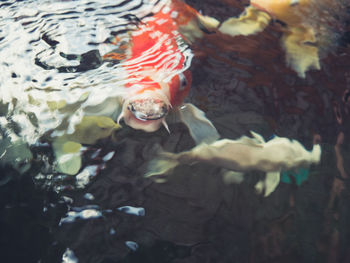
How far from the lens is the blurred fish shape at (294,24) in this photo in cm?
92

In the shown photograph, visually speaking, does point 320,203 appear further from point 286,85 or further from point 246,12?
point 246,12

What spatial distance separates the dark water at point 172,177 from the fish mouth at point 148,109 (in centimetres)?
3

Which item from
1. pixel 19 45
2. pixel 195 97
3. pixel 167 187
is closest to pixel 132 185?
pixel 167 187

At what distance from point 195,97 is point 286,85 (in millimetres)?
224

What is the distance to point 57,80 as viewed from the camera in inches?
32.9

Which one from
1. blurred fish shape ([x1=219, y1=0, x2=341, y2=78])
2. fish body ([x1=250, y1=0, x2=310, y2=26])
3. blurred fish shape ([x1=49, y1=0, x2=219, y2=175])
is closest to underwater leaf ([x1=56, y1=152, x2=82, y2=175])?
blurred fish shape ([x1=49, y1=0, x2=219, y2=175])

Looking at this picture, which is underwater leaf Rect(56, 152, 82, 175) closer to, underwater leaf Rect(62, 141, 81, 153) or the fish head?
underwater leaf Rect(62, 141, 81, 153)

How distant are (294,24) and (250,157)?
1.72 feet

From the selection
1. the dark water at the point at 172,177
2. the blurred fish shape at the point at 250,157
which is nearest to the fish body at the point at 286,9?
the dark water at the point at 172,177

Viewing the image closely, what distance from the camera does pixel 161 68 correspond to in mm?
857

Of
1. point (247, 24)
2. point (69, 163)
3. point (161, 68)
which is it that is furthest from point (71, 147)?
point (247, 24)

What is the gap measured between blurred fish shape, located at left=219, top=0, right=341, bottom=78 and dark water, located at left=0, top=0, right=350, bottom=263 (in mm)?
34

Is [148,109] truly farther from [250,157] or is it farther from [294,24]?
[294,24]

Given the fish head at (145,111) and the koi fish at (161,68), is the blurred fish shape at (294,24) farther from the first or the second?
the fish head at (145,111)
